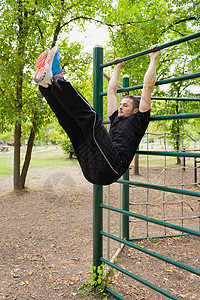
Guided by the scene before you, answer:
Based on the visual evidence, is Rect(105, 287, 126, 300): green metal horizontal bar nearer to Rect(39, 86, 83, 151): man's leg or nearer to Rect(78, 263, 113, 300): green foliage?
Rect(78, 263, 113, 300): green foliage

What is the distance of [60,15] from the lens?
630 centimetres

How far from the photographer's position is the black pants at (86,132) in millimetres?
1834

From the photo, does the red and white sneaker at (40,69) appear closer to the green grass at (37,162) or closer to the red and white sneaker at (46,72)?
the red and white sneaker at (46,72)

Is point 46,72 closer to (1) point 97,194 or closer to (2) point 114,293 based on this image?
(1) point 97,194

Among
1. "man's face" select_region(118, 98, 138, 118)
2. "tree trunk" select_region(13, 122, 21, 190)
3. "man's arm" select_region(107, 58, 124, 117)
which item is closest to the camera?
"man's face" select_region(118, 98, 138, 118)

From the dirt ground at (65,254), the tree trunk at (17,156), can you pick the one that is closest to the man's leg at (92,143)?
the dirt ground at (65,254)

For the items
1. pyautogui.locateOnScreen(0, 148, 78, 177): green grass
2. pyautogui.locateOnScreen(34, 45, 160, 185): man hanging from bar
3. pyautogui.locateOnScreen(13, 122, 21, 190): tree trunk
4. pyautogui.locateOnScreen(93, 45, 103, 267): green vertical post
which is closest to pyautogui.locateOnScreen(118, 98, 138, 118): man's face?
pyautogui.locateOnScreen(34, 45, 160, 185): man hanging from bar

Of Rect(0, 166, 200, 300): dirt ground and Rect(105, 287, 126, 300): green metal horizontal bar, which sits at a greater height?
Rect(105, 287, 126, 300): green metal horizontal bar

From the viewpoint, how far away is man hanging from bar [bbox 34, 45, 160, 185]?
1838mm

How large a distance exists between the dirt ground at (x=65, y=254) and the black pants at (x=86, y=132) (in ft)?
4.59

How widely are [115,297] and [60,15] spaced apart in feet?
19.6

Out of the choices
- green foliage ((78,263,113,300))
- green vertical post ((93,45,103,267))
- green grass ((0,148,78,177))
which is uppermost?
green vertical post ((93,45,103,267))

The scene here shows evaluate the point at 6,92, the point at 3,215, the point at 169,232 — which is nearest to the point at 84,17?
the point at 6,92

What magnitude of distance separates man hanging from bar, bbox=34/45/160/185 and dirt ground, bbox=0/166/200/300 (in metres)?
1.42
